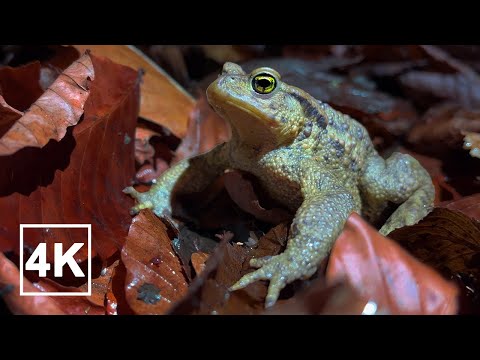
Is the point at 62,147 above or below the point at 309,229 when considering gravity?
above

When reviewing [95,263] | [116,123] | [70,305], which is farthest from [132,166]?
[70,305]

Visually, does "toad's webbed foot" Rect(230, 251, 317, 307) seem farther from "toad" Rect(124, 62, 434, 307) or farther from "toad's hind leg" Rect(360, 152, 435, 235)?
"toad's hind leg" Rect(360, 152, 435, 235)

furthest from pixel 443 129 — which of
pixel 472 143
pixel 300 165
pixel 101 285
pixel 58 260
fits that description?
pixel 58 260

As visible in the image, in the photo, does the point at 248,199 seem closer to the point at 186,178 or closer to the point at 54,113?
the point at 186,178

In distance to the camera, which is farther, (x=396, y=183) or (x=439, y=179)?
(x=439, y=179)

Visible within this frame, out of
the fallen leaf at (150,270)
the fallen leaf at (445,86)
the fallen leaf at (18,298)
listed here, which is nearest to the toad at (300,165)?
the fallen leaf at (150,270)

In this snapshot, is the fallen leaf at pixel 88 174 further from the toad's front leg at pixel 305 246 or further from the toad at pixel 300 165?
the toad's front leg at pixel 305 246

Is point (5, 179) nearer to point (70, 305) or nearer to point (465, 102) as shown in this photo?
point (70, 305)
